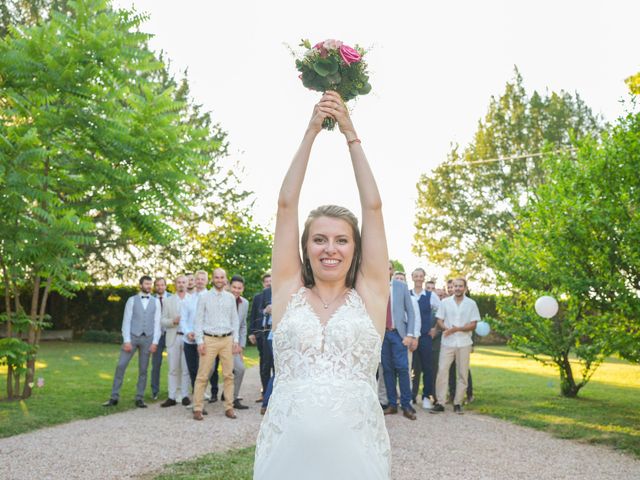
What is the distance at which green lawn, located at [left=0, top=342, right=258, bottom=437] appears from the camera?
373 inches

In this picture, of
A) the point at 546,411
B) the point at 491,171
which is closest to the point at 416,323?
the point at 546,411

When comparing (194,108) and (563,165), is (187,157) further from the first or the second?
(194,108)

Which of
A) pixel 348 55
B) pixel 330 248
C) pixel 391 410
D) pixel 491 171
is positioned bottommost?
pixel 391 410

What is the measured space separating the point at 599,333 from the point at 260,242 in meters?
20.8

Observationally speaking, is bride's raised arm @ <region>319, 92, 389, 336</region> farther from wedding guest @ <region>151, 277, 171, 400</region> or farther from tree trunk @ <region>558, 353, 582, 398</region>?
tree trunk @ <region>558, 353, 582, 398</region>

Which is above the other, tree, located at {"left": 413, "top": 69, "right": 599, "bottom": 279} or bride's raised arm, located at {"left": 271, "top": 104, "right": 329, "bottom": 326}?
tree, located at {"left": 413, "top": 69, "right": 599, "bottom": 279}

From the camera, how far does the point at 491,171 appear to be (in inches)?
1592

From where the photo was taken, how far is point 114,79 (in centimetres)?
1120

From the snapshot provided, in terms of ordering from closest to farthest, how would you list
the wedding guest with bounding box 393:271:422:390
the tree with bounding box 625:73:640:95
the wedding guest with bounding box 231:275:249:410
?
1. the wedding guest with bounding box 393:271:422:390
2. the wedding guest with bounding box 231:275:249:410
3. the tree with bounding box 625:73:640:95

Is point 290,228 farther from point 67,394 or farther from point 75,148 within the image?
point 67,394

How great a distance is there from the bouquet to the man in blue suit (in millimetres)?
7357

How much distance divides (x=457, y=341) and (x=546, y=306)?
6.00 feet

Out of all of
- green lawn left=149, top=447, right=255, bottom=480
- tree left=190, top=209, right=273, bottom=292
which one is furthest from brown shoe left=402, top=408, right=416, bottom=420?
tree left=190, top=209, right=273, bottom=292

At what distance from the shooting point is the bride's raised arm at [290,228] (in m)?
3.15
